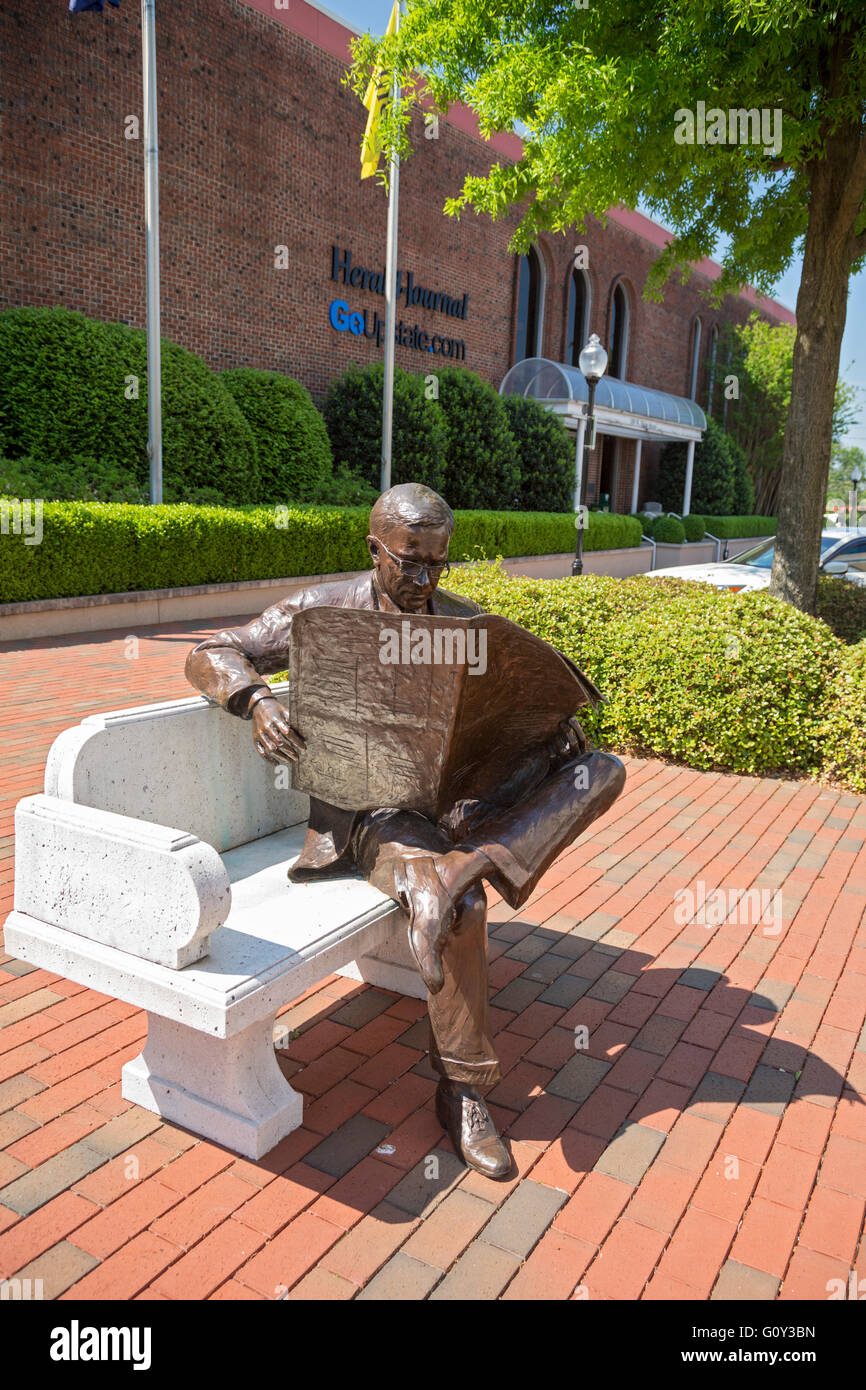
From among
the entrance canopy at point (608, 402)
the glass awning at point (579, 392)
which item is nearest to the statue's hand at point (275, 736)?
the entrance canopy at point (608, 402)

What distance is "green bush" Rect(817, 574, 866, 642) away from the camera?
377 inches

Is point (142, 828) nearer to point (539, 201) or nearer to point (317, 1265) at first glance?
point (317, 1265)

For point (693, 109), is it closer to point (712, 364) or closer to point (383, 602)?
point (383, 602)

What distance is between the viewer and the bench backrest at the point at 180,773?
2564mm

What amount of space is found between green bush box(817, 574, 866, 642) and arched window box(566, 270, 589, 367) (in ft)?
57.9

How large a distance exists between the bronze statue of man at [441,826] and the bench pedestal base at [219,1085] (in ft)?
1.42

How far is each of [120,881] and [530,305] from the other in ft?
81.9

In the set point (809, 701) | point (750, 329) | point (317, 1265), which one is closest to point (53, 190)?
point (809, 701)

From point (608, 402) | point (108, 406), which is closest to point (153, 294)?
point (108, 406)

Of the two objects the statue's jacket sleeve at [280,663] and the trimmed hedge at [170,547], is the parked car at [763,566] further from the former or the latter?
the statue's jacket sleeve at [280,663]

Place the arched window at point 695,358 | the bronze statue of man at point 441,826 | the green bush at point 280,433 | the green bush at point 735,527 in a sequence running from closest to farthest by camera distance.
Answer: the bronze statue of man at point 441,826
the green bush at point 280,433
the green bush at point 735,527
the arched window at point 695,358

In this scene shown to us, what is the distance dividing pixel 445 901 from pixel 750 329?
37.0 meters

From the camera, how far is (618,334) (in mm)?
29219

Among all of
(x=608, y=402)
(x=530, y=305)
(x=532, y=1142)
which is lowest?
(x=532, y=1142)
